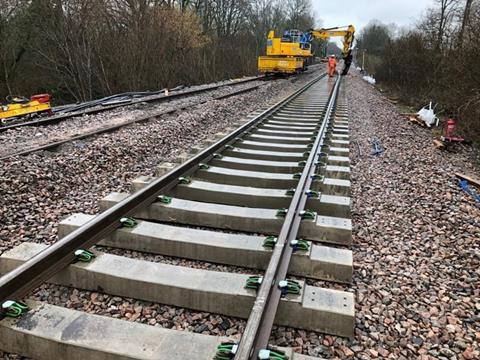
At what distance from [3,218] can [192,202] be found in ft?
6.36

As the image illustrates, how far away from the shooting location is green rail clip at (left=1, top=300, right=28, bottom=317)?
244 centimetres

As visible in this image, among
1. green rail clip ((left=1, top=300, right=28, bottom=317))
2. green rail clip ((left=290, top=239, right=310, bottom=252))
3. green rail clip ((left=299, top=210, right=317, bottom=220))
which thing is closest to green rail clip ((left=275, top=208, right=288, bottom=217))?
green rail clip ((left=299, top=210, right=317, bottom=220))

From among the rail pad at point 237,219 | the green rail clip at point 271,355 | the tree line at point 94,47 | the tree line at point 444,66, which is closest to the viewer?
the green rail clip at point 271,355

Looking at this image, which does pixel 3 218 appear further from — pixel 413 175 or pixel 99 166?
pixel 413 175

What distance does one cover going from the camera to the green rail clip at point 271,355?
2.13 metres

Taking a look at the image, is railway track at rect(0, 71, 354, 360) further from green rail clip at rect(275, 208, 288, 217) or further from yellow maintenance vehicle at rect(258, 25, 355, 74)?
yellow maintenance vehicle at rect(258, 25, 355, 74)

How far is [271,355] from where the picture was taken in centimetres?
220

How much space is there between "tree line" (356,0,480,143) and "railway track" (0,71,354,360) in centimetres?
600

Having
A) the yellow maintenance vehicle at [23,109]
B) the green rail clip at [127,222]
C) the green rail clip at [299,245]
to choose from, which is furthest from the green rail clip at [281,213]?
the yellow maintenance vehicle at [23,109]

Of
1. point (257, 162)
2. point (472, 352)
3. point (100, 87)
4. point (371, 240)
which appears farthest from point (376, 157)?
point (100, 87)

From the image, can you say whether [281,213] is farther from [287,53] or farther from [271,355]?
[287,53]

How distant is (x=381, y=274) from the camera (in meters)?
3.38

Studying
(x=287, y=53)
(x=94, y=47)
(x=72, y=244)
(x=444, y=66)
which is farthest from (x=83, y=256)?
(x=287, y=53)

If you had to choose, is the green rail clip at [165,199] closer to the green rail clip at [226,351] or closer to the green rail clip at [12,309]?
the green rail clip at [12,309]
